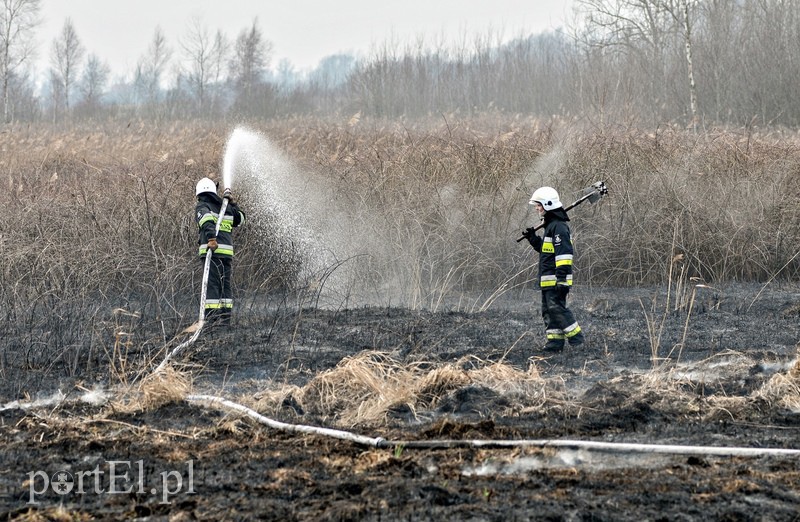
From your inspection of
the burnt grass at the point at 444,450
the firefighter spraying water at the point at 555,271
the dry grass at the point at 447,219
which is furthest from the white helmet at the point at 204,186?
the firefighter spraying water at the point at 555,271

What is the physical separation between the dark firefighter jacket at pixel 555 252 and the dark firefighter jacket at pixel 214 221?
3519 millimetres

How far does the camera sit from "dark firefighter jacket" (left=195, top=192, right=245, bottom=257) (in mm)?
9625

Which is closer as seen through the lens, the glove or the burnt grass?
the burnt grass

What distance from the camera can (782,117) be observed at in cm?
2277

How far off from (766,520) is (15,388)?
5.82 metres

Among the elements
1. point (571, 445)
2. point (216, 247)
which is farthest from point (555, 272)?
point (216, 247)

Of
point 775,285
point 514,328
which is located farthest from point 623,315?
point 775,285

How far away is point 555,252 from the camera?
8242 mm

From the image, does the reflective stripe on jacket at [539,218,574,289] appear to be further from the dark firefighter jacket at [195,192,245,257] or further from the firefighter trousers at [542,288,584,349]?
the dark firefighter jacket at [195,192,245,257]

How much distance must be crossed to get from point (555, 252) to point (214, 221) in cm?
370

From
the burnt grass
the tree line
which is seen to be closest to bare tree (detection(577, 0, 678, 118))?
the tree line

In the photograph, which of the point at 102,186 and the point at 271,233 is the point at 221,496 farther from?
the point at 102,186

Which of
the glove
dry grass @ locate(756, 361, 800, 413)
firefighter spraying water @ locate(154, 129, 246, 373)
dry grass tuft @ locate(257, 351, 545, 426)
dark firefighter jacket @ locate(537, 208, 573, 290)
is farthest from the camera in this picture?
firefighter spraying water @ locate(154, 129, 246, 373)

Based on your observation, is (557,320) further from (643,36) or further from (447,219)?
(643,36)
